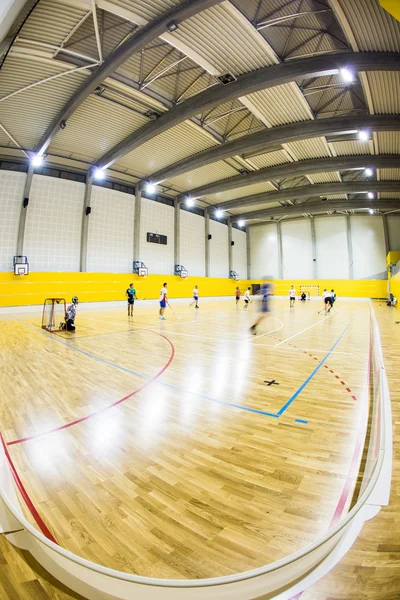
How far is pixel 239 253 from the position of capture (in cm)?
3148

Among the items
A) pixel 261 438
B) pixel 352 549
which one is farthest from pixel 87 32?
pixel 352 549

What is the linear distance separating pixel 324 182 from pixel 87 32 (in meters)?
17.9

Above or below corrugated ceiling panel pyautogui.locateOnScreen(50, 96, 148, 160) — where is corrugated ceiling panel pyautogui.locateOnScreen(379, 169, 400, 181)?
above

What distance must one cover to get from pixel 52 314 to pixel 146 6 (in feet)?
33.2

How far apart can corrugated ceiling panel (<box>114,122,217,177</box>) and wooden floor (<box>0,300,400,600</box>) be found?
13.3m

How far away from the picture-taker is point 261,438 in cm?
258

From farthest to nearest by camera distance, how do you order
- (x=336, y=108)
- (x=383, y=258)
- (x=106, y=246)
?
(x=383, y=258)
(x=106, y=246)
(x=336, y=108)

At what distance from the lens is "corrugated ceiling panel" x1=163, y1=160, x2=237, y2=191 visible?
17.7 meters

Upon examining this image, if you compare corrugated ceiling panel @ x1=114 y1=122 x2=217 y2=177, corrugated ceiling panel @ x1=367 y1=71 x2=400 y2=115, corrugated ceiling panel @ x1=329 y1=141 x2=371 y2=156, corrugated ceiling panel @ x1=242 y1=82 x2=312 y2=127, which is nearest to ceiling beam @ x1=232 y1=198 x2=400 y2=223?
corrugated ceiling panel @ x1=329 y1=141 x2=371 y2=156

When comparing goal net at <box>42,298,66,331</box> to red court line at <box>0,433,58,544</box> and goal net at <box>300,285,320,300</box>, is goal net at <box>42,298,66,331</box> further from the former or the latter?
goal net at <box>300,285,320,300</box>

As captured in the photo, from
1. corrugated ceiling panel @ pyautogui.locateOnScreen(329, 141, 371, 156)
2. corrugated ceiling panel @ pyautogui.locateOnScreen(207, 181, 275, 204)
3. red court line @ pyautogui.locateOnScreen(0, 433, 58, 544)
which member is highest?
corrugated ceiling panel @ pyautogui.locateOnScreen(207, 181, 275, 204)

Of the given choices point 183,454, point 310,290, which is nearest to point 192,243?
point 310,290

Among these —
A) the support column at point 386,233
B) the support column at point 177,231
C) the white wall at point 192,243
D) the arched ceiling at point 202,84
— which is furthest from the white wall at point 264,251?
the arched ceiling at point 202,84

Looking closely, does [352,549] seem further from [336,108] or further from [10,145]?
[10,145]
